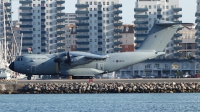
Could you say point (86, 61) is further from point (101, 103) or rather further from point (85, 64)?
point (101, 103)

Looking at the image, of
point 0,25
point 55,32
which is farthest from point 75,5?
point 0,25

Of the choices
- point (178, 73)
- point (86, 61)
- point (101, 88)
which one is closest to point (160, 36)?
point (86, 61)

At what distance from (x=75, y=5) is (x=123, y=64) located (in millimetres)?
103407

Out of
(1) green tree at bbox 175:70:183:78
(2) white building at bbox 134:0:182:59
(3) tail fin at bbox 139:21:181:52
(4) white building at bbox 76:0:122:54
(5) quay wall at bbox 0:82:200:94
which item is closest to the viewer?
(5) quay wall at bbox 0:82:200:94

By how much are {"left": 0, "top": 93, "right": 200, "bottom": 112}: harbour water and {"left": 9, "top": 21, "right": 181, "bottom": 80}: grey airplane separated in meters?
A: 11.3

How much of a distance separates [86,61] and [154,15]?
332 ft

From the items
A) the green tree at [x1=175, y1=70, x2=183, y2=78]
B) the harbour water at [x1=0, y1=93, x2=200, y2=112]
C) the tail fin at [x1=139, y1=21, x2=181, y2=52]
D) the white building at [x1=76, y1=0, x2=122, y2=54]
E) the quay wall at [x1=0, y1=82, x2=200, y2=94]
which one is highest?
the white building at [x1=76, y1=0, x2=122, y2=54]

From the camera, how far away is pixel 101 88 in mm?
65500

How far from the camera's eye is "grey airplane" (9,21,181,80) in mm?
75062

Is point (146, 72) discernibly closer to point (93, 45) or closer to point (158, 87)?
point (93, 45)

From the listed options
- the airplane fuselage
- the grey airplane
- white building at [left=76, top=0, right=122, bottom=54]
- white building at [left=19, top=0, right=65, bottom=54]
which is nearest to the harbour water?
the grey airplane

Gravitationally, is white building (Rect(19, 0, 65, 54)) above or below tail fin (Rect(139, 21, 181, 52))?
above

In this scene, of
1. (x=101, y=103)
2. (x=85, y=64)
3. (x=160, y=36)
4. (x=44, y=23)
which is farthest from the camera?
(x=44, y=23)

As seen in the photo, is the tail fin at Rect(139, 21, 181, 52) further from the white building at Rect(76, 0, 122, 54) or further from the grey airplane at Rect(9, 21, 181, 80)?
the white building at Rect(76, 0, 122, 54)
